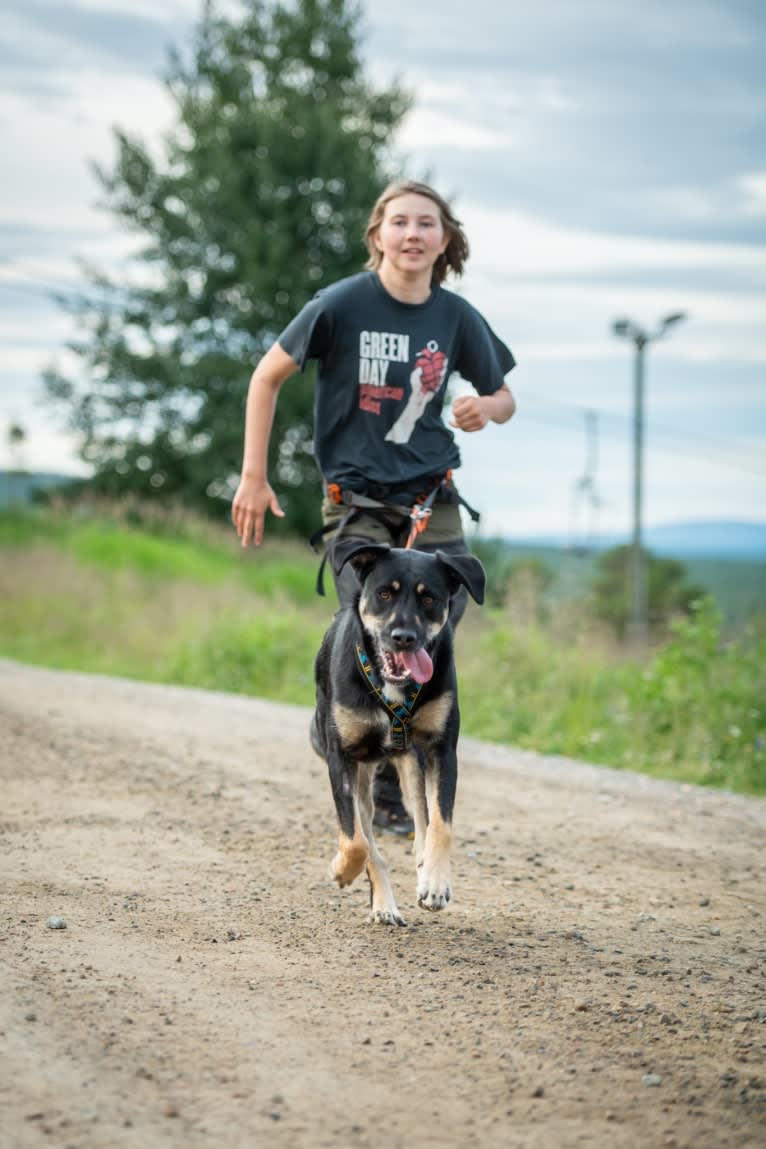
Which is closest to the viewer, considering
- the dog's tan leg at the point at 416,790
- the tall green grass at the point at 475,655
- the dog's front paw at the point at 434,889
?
the dog's front paw at the point at 434,889

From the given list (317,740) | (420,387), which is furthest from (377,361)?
(317,740)

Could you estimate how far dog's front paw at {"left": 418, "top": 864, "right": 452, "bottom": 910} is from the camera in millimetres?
4465

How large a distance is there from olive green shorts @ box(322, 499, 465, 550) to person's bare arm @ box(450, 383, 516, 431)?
49 cm

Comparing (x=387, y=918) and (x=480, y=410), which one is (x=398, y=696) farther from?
(x=480, y=410)

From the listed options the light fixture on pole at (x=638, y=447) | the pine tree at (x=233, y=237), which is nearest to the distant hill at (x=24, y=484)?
the pine tree at (x=233, y=237)

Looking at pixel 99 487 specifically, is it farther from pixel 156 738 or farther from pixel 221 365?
pixel 156 738

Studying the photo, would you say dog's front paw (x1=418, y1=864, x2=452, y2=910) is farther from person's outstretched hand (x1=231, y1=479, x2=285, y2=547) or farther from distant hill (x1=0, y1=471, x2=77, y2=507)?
distant hill (x1=0, y1=471, x2=77, y2=507)

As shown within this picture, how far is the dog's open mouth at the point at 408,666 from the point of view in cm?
436

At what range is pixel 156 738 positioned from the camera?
29.5 ft

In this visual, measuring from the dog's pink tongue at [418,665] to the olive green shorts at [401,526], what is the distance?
1162 millimetres

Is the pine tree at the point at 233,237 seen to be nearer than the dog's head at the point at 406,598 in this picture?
No

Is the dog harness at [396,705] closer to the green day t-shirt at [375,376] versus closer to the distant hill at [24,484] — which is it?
the green day t-shirt at [375,376]

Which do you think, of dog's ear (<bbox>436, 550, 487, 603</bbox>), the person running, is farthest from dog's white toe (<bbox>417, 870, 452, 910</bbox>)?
the person running

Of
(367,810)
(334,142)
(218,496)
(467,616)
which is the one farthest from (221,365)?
(367,810)
